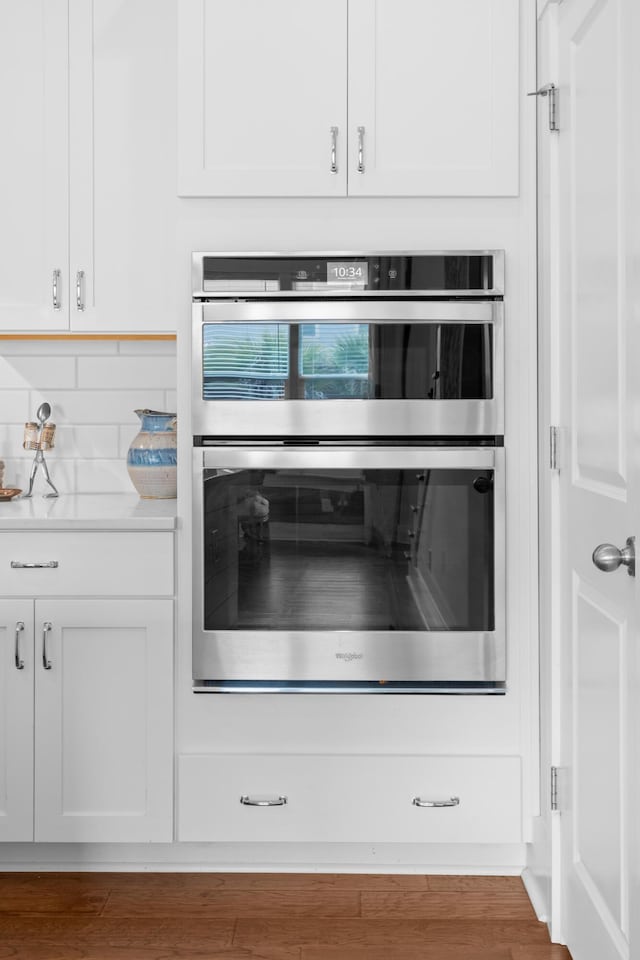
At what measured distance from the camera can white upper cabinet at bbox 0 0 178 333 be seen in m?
2.48

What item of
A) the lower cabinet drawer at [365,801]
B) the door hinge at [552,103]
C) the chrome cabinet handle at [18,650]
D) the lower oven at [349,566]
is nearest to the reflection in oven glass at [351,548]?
the lower oven at [349,566]

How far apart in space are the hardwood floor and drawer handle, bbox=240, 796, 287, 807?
214 mm

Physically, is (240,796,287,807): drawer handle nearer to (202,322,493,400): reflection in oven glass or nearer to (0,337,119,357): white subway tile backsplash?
(202,322,493,400): reflection in oven glass

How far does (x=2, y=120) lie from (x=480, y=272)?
140 centimetres

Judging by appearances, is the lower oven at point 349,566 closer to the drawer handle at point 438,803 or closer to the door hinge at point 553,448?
the door hinge at point 553,448

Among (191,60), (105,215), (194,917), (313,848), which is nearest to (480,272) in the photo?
(191,60)

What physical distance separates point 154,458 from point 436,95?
4.11 ft

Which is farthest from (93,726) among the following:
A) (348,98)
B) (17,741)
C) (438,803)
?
(348,98)

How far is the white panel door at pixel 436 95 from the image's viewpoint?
2.19 m

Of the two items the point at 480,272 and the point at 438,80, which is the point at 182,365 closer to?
the point at 480,272

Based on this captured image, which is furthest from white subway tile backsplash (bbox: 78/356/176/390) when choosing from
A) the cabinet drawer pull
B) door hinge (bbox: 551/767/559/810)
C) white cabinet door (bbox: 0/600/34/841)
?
door hinge (bbox: 551/767/559/810)

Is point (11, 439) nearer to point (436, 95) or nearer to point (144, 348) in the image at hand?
point (144, 348)

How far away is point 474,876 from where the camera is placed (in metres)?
2.31

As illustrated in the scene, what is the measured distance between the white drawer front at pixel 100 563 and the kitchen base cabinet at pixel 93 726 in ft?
0.12
